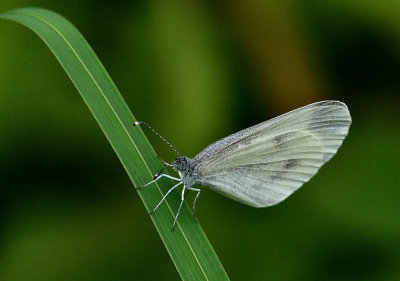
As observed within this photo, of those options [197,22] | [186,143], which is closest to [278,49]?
[197,22]

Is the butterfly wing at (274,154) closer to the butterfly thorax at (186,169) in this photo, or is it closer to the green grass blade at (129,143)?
the butterfly thorax at (186,169)

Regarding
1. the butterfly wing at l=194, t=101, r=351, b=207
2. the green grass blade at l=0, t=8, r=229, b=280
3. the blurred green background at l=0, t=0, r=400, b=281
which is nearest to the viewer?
the green grass blade at l=0, t=8, r=229, b=280

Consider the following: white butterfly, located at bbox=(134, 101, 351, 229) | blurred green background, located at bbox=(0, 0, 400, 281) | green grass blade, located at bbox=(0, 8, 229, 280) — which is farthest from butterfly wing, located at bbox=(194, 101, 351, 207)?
blurred green background, located at bbox=(0, 0, 400, 281)

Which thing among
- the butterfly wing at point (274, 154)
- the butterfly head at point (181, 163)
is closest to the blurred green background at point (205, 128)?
the butterfly wing at point (274, 154)

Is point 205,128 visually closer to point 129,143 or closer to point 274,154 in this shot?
point 274,154

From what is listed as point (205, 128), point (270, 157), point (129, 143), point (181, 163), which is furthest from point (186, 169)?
point (205, 128)

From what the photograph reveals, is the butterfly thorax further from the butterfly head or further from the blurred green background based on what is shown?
the blurred green background

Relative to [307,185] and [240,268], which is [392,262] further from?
[240,268]
